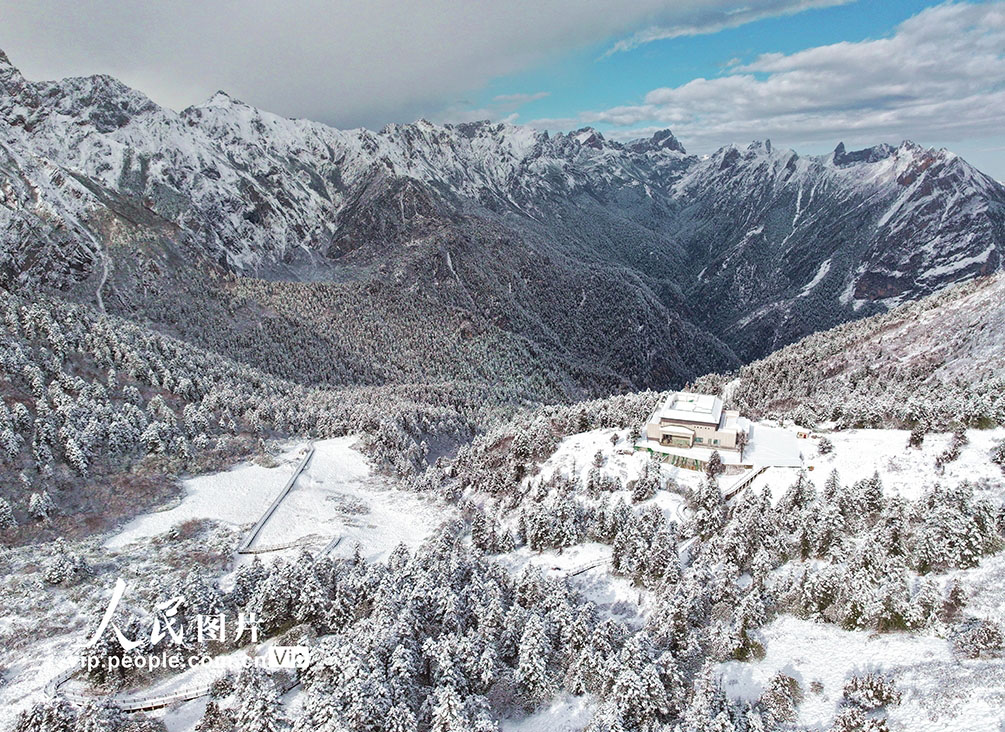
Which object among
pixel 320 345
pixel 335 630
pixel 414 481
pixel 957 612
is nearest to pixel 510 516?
pixel 414 481

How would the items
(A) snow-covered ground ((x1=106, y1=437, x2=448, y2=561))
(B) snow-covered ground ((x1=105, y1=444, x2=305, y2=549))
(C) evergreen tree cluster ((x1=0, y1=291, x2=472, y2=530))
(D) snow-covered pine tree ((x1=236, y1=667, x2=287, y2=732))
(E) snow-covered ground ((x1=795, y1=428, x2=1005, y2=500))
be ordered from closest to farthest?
(D) snow-covered pine tree ((x1=236, y1=667, x2=287, y2=732)) < (E) snow-covered ground ((x1=795, y1=428, x2=1005, y2=500)) < (B) snow-covered ground ((x1=105, y1=444, x2=305, y2=549)) < (A) snow-covered ground ((x1=106, y1=437, x2=448, y2=561)) < (C) evergreen tree cluster ((x1=0, y1=291, x2=472, y2=530))

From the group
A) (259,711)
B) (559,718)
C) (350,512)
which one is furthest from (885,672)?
(350,512)

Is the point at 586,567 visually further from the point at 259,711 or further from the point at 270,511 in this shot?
the point at 270,511

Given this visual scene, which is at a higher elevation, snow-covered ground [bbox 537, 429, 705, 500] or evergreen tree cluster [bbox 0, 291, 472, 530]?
evergreen tree cluster [bbox 0, 291, 472, 530]

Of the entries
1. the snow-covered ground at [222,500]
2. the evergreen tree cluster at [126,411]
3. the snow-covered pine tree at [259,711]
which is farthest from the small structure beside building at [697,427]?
the snow-covered pine tree at [259,711]

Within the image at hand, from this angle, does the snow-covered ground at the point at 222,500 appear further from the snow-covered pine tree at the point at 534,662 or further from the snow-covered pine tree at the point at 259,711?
the snow-covered pine tree at the point at 534,662

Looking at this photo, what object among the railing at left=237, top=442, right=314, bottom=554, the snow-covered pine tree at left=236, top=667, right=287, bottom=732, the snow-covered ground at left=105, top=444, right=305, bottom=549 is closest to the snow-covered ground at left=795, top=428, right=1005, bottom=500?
the snow-covered pine tree at left=236, top=667, right=287, bottom=732

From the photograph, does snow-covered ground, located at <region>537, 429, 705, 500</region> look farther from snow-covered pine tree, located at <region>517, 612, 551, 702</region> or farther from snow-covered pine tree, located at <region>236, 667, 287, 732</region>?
snow-covered pine tree, located at <region>236, 667, 287, 732</region>
